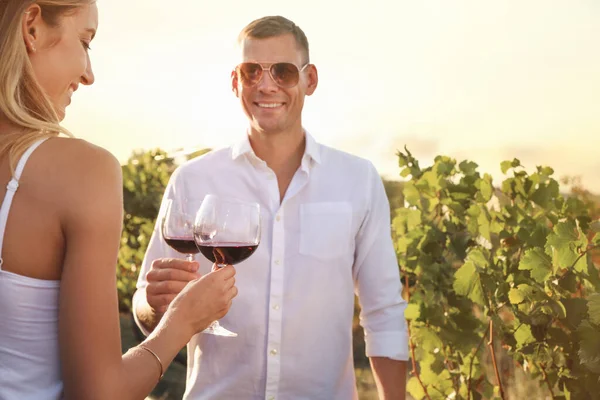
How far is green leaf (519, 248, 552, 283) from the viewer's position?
3260 mm

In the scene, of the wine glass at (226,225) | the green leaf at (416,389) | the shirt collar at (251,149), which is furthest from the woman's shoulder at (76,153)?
the green leaf at (416,389)

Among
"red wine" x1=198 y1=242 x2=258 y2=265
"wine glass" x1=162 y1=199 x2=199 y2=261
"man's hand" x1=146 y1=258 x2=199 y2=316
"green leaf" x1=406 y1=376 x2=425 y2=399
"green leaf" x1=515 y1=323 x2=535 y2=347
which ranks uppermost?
"wine glass" x1=162 y1=199 x2=199 y2=261

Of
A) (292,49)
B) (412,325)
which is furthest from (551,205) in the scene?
(292,49)

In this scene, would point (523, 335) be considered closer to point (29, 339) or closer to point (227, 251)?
point (227, 251)

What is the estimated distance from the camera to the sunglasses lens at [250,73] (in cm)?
345

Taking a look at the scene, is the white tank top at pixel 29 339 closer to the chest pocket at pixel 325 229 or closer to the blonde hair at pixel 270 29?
the chest pocket at pixel 325 229

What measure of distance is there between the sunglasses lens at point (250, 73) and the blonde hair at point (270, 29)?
144mm

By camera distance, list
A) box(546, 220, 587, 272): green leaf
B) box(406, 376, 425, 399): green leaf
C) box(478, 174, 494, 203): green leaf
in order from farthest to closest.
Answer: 1. box(406, 376, 425, 399): green leaf
2. box(478, 174, 494, 203): green leaf
3. box(546, 220, 587, 272): green leaf

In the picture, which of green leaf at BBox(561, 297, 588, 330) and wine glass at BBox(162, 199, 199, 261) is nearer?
wine glass at BBox(162, 199, 199, 261)

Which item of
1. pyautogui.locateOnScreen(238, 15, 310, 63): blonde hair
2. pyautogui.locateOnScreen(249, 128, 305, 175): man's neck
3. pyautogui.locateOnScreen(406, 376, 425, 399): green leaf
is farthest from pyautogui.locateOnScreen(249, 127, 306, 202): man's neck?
pyautogui.locateOnScreen(406, 376, 425, 399): green leaf

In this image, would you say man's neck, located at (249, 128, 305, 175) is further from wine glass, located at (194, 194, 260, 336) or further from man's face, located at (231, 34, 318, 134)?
wine glass, located at (194, 194, 260, 336)

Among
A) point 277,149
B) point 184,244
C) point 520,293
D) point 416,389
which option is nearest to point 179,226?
point 184,244

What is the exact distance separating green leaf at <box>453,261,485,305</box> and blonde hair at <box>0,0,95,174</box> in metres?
2.51

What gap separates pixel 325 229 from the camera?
3.17m
